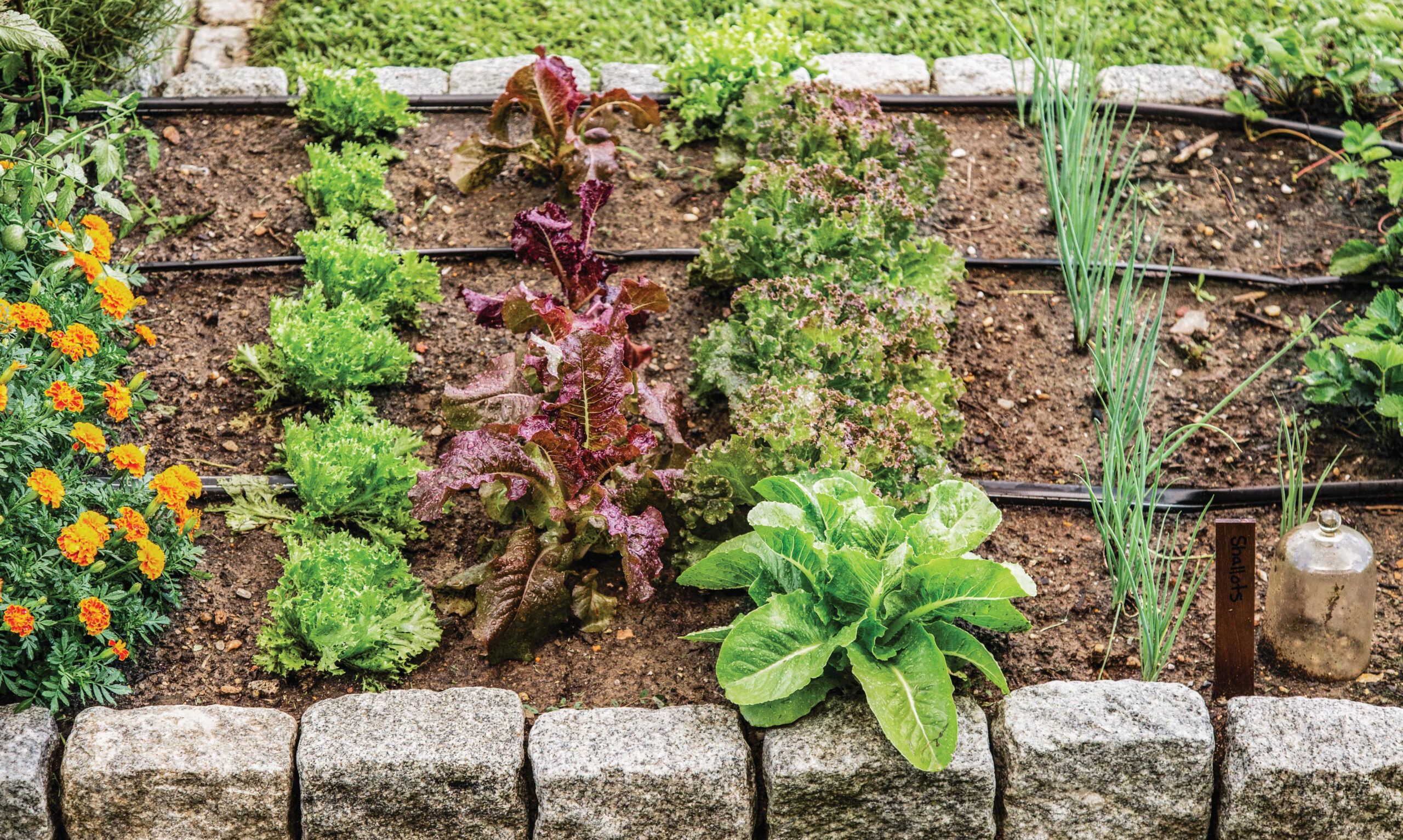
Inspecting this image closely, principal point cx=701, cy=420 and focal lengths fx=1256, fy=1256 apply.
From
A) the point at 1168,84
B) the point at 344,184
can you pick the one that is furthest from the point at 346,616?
the point at 1168,84

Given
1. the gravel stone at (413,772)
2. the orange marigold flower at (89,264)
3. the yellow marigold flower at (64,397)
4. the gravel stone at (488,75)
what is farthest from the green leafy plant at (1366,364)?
the orange marigold flower at (89,264)

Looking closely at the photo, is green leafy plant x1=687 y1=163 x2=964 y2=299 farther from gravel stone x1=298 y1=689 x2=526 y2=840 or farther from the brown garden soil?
gravel stone x1=298 y1=689 x2=526 y2=840

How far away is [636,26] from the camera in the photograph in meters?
5.18

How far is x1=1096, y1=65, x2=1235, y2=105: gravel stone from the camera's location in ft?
15.6

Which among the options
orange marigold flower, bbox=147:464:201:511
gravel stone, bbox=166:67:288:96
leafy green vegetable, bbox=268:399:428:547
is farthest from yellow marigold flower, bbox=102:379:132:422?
gravel stone, bbox=166:67:288:96

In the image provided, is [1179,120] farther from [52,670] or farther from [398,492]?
[52,670]

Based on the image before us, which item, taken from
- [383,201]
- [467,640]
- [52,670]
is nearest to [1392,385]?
[467,640]

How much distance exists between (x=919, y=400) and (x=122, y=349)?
7.38 feet

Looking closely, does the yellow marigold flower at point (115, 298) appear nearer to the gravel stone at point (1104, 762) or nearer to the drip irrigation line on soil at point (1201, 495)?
the drip irrigation line on soil at point (1201, 495)

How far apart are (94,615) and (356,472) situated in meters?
0.71

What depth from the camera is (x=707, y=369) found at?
348cm

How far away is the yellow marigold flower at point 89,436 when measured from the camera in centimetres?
281

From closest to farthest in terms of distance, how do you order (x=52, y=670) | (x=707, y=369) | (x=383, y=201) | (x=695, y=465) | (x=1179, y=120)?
(x=52, y=670) → (x=695, y=465) → (x=707, y=369) → (x=383, y=201) → (x=1179, y=120)

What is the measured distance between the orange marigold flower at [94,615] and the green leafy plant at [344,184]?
5.17ft
